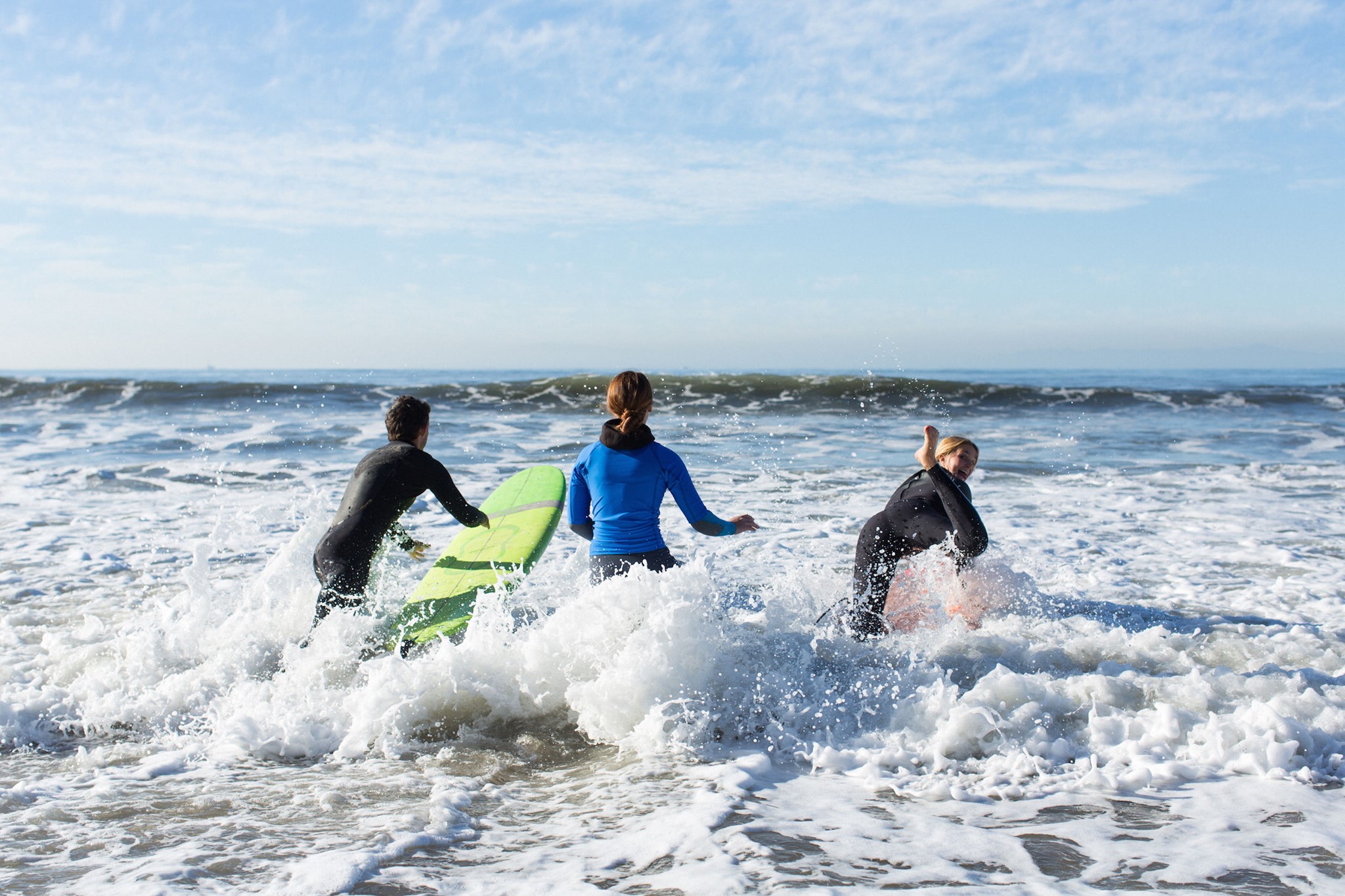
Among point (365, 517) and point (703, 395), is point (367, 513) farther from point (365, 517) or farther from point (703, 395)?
point (703, 395)

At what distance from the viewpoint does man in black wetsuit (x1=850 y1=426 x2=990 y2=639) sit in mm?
4941

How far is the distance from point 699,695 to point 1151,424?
747 inches

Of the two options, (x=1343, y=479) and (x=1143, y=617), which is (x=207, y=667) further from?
(x=1343, y=479)

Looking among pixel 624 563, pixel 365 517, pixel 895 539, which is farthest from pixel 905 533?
pixel 365 517

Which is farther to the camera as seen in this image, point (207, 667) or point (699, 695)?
point (207, 667)

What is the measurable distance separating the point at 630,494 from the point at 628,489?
3cm

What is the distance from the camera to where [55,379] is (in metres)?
29.3

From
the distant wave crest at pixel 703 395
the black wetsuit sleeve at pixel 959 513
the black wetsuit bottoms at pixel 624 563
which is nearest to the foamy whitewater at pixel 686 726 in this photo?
the black wetsuit bottoms at pixel 624 563

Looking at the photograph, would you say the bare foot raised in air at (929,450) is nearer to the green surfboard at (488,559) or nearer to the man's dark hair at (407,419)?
the green surfboard at (488,559)

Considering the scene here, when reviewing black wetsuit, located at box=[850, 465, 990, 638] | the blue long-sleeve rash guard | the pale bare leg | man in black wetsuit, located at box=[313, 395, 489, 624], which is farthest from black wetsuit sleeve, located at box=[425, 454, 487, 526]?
the pale bare leg

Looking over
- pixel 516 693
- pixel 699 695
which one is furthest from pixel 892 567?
pixel 516 693

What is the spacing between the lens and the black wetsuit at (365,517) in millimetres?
4801

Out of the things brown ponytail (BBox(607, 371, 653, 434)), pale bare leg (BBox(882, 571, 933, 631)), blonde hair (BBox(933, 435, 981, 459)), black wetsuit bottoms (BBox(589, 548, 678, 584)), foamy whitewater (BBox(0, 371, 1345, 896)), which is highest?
brown ponytail (BBox(607, 371, 653, 434))

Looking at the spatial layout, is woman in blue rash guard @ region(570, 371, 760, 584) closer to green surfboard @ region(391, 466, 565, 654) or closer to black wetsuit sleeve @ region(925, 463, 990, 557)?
green surfboard @ region(391, 466, 565, 654)
